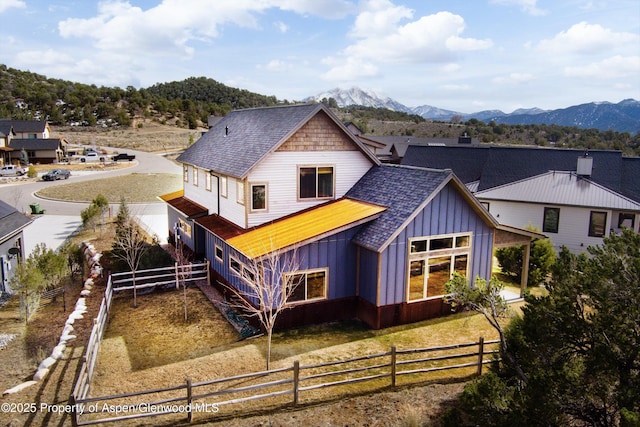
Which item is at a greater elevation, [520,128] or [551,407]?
[520,128]

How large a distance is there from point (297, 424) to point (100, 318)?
8.01 m

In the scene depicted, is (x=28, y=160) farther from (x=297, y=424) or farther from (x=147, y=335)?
(x=297, y=424)

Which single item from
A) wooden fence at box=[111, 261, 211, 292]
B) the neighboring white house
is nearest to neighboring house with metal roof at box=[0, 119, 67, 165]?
wooden fence at box=[111, 261, 211, 292]

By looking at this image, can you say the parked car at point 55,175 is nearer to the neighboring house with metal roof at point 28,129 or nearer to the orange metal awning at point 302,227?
the neighboring house with metal roof at point 28,129

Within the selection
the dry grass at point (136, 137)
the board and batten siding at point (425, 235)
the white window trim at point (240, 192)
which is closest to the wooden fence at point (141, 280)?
the white window trim at point (240, 192)

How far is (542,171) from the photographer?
3127 centimetres

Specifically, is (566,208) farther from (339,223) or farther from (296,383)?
(296,383)

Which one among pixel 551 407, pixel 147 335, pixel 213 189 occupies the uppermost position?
pixel 213 189

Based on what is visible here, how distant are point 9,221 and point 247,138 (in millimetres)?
10493

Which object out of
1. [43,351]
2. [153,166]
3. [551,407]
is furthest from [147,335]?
[153,166]

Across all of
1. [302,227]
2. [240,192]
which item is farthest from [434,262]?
[240,192]

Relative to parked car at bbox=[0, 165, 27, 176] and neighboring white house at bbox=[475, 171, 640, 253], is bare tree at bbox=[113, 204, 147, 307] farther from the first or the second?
parked car at bbox=[0, 165, 27, 176]

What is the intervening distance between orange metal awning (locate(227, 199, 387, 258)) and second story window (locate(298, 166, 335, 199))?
0.75 meters

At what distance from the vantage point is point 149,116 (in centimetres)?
12319
